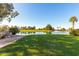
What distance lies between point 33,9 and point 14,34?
0.34 meters

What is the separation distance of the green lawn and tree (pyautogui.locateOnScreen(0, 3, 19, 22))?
0.92 ft

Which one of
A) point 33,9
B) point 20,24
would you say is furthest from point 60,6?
point 20,24

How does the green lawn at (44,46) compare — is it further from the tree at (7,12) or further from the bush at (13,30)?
the tree at (7,12)

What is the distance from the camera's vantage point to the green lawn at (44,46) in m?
2.20

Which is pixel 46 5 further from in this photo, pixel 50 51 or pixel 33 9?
pixel 50 51

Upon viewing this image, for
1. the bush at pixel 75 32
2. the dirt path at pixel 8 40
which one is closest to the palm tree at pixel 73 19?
the bush at pixel 75 32

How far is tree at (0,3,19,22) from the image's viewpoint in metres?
2.24

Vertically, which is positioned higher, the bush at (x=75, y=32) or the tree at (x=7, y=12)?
the tree at (x=7, y=12)

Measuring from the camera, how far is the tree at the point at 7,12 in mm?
2236

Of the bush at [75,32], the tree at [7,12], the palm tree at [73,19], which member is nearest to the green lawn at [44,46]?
the bush at [75,32]

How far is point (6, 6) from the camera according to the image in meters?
2.25

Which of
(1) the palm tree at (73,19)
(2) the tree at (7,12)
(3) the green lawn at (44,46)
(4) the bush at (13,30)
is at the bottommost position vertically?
(3) the green lawn at (44,46)

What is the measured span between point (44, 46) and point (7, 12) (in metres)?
0.54

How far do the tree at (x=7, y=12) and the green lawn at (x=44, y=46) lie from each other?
0.92 ft
